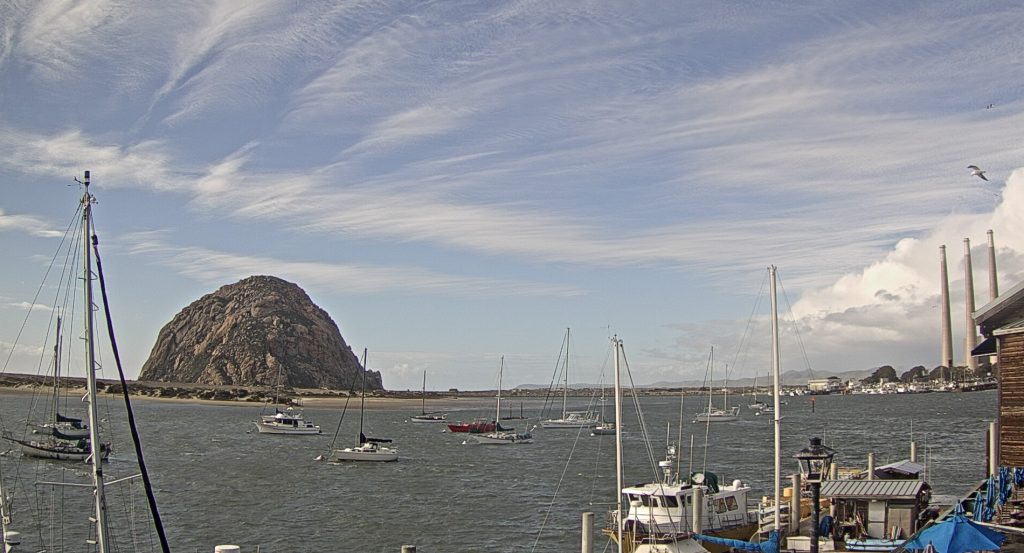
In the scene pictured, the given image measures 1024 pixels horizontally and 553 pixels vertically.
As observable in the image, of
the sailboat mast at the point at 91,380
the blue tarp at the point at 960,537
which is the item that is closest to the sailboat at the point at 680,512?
the blue tarp at the point at 960,537

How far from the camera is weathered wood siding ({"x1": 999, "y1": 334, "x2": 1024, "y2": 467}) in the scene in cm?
3466

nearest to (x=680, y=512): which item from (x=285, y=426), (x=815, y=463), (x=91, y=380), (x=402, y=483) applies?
(x=815, y=463)

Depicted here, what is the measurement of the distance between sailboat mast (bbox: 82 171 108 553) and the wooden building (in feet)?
104

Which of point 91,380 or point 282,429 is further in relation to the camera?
point 282,429

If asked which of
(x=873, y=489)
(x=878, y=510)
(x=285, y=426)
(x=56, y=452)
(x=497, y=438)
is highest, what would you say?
(x=873, y=489)

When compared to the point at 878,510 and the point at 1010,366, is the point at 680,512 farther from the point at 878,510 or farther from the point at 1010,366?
the point at 1010,366

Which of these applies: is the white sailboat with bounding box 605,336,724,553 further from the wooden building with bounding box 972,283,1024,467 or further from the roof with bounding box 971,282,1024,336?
the roof with bounding box 971,282,1024,336

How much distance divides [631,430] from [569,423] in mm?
13194

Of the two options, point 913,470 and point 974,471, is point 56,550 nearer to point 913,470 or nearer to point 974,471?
point 913,470

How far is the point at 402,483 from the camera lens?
74.1 m

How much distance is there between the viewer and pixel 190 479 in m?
73.1

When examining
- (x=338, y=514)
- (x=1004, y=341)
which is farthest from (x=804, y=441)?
(x=1004, y=341)

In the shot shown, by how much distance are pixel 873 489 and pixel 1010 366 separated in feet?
24.9

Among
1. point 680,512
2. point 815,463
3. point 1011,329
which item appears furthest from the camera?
point 680,512
